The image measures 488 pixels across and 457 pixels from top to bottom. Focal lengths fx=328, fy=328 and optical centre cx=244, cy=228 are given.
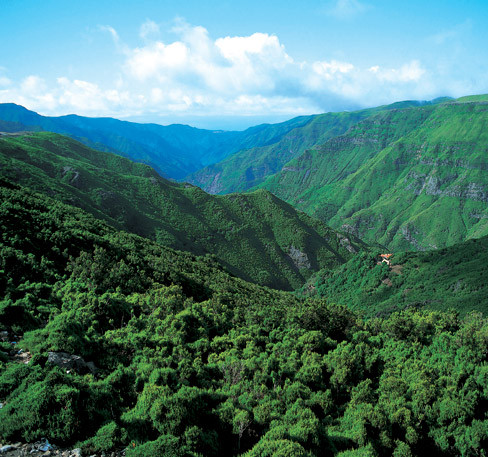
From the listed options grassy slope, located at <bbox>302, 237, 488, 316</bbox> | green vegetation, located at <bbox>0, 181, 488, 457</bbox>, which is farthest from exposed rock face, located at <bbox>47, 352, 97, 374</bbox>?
grassy slope, located at <bbox>302, 237, 488, 316</bbox>

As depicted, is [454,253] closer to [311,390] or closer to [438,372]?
[438,372]

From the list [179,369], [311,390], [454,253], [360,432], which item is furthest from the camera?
[454,253]

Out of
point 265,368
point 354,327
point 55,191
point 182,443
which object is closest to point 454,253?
point 354,327

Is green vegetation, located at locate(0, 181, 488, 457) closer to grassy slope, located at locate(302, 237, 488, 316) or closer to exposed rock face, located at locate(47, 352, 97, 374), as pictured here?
exposed rock face, located at locate(47, 352, 97, 374)

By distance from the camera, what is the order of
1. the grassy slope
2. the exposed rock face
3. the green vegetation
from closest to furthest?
the green vegetation, the exposed rock face, the grassy slope

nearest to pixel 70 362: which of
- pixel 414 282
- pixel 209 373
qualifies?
pixel 209 373

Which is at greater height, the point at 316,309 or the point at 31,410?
the point at 31,410
